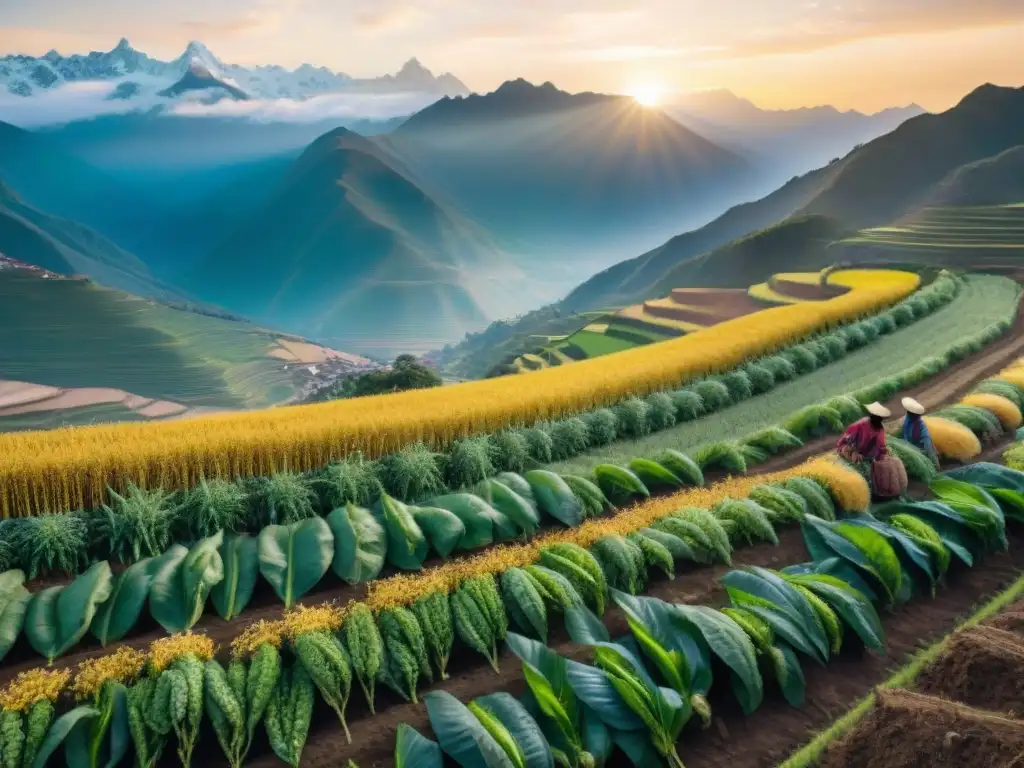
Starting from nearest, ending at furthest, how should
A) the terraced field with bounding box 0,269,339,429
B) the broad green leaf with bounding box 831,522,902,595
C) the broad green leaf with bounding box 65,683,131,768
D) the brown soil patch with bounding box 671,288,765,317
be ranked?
the broad green leaf with bounding box 65,683,131,768, the broad green leaf with bounding box 831,522,902,595, the brown soil patch with bounding box 671,288,765,317, the terraced field with bounding box 0,269,339,429

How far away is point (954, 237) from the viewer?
3431 centimetres

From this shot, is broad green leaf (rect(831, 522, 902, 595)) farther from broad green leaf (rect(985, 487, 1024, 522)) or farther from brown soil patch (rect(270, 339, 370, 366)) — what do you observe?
brown soil patch (rect(270, 339, 370, 366))

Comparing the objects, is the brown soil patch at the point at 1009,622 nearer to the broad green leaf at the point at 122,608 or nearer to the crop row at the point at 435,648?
the crop row at the point at 435,648

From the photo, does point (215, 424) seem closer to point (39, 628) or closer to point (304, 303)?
point (39, 628)

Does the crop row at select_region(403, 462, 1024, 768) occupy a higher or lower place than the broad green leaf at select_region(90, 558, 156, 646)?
lower

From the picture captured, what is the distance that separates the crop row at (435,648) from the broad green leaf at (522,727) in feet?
0.43

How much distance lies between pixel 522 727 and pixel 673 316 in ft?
81.2

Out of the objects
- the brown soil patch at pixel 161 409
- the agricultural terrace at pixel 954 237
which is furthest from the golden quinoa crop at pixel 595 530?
the agricultural terrace at pixel 954 237

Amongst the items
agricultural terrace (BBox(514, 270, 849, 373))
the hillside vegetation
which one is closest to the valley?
agricultural terrace (BBox(514, 270, 849, 373))

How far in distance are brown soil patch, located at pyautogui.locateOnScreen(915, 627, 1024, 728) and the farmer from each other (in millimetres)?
3604

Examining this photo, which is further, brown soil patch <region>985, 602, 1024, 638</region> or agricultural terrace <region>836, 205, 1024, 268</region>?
agricultural terrace <region>836, 205, 1024, 268</region>

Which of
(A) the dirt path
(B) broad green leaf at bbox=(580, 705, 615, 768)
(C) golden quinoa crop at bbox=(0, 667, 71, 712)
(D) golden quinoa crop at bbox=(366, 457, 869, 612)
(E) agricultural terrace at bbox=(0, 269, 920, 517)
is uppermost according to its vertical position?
(E) agricultural terrace at bbox=(0, 269, 920, 517)

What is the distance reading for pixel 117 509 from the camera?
19.1 ft

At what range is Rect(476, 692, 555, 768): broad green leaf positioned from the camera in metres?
3.08
